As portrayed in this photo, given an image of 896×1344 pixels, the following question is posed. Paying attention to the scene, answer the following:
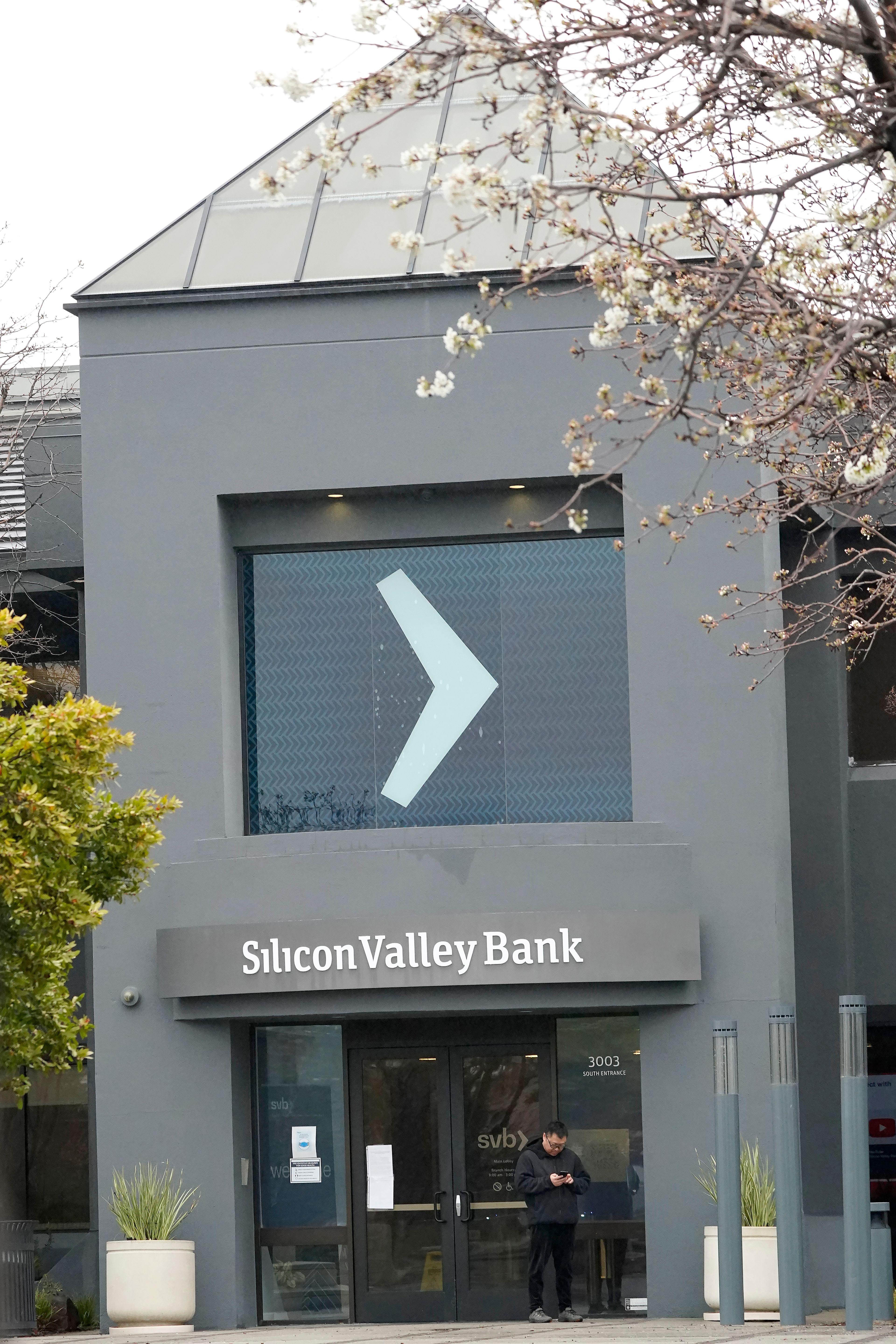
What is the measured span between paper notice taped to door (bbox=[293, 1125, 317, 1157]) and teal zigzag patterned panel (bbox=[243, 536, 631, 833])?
8.76 feet

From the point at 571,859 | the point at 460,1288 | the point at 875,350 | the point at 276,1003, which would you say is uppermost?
the point at 875,350

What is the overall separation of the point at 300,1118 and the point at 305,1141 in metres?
0.21

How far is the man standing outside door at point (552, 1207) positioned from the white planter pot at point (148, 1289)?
285 centimetres

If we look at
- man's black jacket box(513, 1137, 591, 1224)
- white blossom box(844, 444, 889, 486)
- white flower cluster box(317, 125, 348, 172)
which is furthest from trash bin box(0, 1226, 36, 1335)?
white flower cluster box(317, 125, 348, 172)

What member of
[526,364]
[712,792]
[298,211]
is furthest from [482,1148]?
[298,211]

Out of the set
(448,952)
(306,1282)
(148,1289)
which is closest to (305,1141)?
(306,1282)

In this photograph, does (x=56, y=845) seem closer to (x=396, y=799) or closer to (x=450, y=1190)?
(x=396, y=799)

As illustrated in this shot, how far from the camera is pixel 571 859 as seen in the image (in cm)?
1528

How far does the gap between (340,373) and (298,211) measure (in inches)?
80.9

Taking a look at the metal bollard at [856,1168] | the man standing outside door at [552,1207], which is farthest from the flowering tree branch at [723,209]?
the man standing outside door at [552,1207]

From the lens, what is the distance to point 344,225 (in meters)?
17.0

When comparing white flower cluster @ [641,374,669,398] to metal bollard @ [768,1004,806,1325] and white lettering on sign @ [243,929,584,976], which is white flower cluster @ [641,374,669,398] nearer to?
metal bollard @ [768,1004,806,1325]

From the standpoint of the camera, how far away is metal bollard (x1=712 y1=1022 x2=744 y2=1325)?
42.5 ft

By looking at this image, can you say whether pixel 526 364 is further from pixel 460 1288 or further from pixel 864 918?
pixel 460 1288
